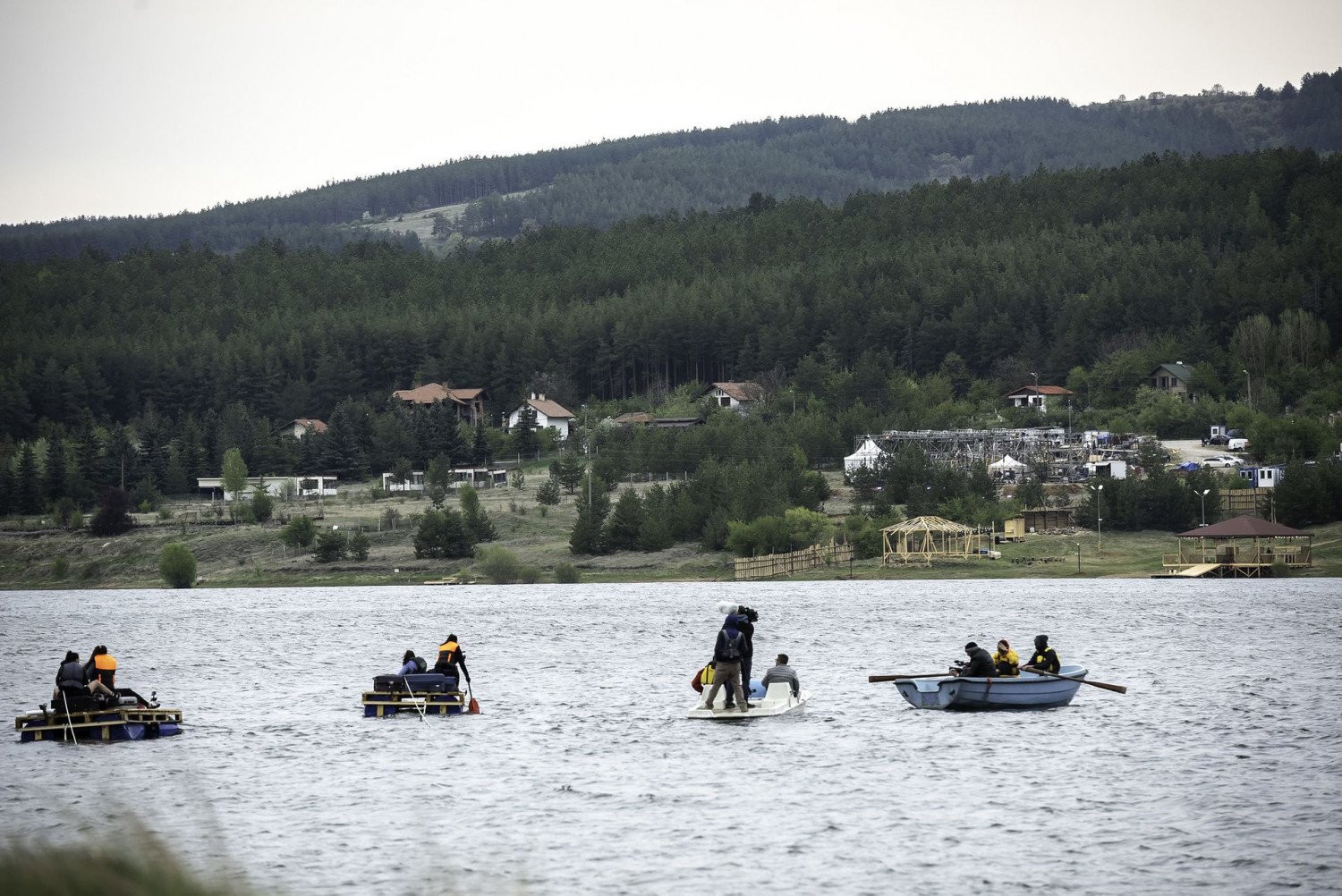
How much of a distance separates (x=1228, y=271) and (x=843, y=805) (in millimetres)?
175656

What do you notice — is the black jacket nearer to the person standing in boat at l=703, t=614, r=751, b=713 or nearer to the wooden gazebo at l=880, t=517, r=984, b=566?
the person standing in boat at l=703, t=614, r=751, b=713

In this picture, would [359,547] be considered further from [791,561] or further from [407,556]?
[791,561]

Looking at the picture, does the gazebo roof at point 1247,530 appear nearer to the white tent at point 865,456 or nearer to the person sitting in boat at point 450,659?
the white tent at point 865,456

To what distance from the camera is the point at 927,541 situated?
118 m

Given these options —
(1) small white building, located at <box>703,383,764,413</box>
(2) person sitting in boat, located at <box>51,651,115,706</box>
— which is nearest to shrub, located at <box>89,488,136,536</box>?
(1) small white building, located at <box>703,383,764,413</box>

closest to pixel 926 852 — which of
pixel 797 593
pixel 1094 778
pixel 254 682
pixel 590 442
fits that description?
pixel 1094 778

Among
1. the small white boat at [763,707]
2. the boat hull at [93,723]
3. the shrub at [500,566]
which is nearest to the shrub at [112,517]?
the shrub at [500,566]

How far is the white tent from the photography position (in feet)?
484

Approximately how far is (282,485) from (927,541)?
3009 inches

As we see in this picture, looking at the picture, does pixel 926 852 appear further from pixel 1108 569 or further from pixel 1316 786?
pixel 1108 569

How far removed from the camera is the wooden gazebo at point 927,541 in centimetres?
11750

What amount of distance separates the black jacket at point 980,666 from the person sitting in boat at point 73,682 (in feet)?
72.4

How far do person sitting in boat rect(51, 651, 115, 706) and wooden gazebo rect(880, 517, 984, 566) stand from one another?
8196cm

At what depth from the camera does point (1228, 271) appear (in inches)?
7628
